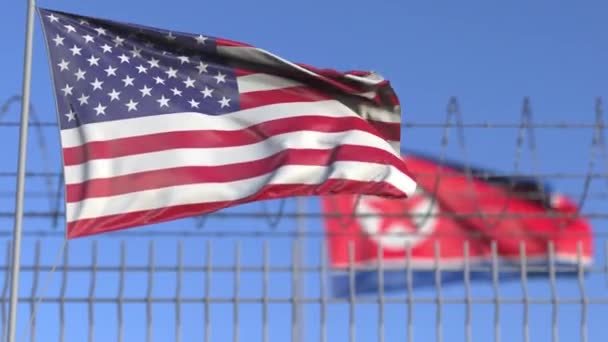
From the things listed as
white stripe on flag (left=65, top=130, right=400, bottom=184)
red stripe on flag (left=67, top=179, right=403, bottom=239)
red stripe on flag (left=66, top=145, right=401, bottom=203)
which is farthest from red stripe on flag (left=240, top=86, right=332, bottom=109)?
red stripe on flag (left=67, top=179, right=403, bottom=239)

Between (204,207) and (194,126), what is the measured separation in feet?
1.92

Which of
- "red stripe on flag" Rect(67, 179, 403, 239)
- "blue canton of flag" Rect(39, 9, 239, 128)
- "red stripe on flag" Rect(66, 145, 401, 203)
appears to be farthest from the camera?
"blue canton of flag" Rect(39, 9, 239, 128)

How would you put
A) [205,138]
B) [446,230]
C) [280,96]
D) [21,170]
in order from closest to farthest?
[21,170] → [205,138] → [280,96] → [446,230]

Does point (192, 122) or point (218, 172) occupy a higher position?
point (192, 122)

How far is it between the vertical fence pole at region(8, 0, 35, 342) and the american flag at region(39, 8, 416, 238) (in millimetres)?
292

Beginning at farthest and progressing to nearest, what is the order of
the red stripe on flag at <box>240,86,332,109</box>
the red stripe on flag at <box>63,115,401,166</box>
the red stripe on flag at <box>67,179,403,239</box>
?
the red stripe on flag at <box>240,86,332,109</box> < the red stripe on flag at <box>63,115,401,166</box> < the red stripe on flag at <box>67,179,403,239</box>

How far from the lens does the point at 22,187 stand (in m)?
9.04

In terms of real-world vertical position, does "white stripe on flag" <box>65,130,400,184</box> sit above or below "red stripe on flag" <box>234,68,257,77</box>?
below

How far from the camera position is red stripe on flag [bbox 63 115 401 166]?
9555 mm

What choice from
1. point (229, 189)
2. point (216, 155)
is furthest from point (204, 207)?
point (216, 155)

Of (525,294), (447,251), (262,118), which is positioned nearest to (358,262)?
(447,251)

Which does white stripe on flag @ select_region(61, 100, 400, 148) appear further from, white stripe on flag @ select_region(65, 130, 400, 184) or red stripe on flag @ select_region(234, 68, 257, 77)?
red stripe on flag @ select_region(234, 68, 257, 77)

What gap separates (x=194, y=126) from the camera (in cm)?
978

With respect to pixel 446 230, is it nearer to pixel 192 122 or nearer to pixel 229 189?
pixel 192 122
